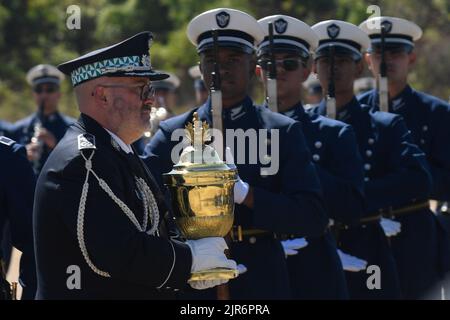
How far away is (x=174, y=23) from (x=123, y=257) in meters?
24.6

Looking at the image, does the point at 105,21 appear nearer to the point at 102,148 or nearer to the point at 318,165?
the point at 318,165

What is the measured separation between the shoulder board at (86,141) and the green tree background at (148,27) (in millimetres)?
17946

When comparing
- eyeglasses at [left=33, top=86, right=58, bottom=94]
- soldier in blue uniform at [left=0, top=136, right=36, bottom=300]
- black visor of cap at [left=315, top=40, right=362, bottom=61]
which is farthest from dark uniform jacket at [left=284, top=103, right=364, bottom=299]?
eyeglasses at [left=33, top=86, right=58, bottom=94]

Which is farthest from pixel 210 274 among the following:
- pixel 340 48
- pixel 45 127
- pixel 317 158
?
pixel 45 127

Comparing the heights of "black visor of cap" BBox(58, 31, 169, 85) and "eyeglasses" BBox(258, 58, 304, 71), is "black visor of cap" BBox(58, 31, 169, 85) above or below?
below

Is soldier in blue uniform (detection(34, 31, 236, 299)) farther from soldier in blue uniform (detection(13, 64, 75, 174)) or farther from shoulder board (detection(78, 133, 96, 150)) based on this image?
soldier in blue uniform (detection(13, 64, 75, 174))

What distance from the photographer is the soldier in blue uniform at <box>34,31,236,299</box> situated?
13.6 ft

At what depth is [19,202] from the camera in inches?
213

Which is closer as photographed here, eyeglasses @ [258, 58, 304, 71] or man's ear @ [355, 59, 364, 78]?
eyeglasses @ [258, 58, 304, 71]

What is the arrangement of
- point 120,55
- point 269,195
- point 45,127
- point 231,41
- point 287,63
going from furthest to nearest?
1. point 45,127
2. point 287,63
3. point 231,41
4. point 269,195
5. point 120,55

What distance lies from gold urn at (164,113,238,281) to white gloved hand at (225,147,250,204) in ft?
2.40

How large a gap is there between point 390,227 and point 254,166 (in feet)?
6.42

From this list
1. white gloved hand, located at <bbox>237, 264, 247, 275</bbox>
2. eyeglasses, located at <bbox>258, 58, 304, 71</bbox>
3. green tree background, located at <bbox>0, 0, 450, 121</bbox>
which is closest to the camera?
white gloved hand, located at <bbox>237, 264, 247, 275</bbox>

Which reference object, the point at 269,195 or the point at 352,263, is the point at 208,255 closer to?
the point at 269,195
